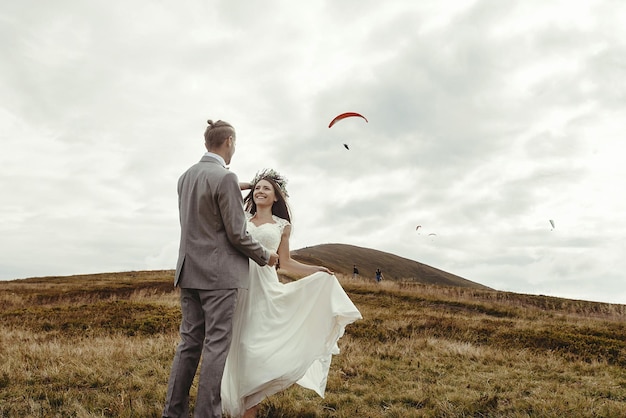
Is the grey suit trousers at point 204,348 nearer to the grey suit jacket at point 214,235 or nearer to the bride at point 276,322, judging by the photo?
the grey suit jacket at point 214,235

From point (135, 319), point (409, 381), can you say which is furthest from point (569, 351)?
point (135, 319)

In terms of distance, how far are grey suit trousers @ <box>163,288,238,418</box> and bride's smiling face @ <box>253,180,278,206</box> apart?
1.51 meters

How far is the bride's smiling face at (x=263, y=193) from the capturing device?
5629mm

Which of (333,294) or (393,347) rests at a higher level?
(333,294)

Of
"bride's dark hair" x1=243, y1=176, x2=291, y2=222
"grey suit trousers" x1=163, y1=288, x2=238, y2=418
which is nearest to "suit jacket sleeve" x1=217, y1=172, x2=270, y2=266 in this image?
"grey suit trousers" x1=163, y1=288, x2=238, y2=418

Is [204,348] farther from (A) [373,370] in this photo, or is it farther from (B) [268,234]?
(A) [373,370]

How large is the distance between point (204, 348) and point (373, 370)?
4.44m

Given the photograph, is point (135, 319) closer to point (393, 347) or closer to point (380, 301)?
→ point (393, 347)

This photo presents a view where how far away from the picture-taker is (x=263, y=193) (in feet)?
18.5

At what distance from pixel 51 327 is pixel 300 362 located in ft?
37.3

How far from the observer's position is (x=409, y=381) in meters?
7.45

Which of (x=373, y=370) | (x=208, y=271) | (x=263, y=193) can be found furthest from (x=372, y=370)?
(x=208, y=271)

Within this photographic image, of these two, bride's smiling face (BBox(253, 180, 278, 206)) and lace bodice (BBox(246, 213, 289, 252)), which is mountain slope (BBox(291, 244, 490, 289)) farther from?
lace bodice (BBox(246, 213, 289, 252))

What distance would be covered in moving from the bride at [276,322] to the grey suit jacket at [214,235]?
0.59m
